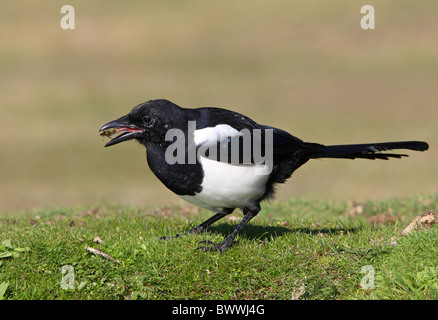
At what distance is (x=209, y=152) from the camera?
19.4 ft

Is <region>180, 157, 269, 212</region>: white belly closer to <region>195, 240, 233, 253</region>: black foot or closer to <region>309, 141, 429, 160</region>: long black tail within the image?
<region>195, 240, 233, 253</region>: black foot

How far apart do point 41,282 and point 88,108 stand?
15.6 metres

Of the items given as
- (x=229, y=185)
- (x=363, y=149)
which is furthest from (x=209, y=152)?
(x=363, y=149)

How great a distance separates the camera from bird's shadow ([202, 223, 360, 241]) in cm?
652

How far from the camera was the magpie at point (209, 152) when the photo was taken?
592 cm

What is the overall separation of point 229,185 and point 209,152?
36 cm

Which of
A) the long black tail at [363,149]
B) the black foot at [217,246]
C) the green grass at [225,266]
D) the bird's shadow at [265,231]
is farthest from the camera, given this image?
the long black tail at [363,149]

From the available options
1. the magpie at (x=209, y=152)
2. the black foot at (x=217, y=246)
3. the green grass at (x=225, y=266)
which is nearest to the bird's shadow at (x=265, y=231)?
the green grass at (x=225, y=266)

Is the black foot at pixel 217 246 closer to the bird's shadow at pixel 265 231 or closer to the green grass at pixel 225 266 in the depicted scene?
the green grass at pixel 225 266

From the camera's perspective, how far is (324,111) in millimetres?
20062

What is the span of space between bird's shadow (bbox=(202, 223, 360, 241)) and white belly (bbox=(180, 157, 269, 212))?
1.36ft

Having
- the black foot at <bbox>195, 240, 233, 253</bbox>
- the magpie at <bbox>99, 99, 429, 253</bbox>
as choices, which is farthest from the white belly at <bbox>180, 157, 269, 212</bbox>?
the black foot at <bbox>195, 240, 233, 253</bbox>

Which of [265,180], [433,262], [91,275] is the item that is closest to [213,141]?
[265,180]

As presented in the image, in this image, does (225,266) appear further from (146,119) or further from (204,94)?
(204,94)
